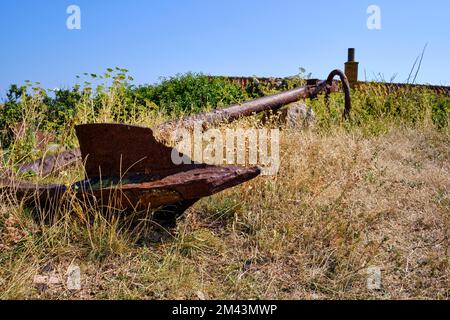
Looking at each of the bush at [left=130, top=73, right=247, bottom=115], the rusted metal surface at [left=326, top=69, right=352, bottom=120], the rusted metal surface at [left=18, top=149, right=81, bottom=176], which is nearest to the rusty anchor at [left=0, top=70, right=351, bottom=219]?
the rusted metal surface at [left=18, top=149, right=81, bottom=176]

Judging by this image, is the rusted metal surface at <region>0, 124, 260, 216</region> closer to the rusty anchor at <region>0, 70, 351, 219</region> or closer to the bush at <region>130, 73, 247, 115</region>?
the rusty anchor at <region>0, 70, 351, 219</region>

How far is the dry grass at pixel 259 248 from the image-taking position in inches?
119

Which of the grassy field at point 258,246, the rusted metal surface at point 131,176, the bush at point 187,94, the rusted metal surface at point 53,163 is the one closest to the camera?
the rusted metal surface at point 131,176

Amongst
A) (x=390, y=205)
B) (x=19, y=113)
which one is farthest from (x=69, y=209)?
(x=19, y=113)

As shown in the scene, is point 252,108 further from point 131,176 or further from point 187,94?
point 187,94

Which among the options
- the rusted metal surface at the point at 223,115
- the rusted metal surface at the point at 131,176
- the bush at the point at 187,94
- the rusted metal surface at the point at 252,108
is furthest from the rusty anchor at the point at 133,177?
the bush at the point at 187,94

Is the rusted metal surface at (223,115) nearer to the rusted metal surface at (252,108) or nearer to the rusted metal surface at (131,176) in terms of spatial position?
the rusted metal surface at (252,108)

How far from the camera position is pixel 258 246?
11.2 ft

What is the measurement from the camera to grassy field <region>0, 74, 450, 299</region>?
301 cm

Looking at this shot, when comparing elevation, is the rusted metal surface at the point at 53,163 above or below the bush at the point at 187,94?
below

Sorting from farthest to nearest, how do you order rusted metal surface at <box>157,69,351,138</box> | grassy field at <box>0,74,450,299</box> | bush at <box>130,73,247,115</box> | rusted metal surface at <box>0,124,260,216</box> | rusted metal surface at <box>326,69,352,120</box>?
bush at <box>130,73,247,115</box> < rusted metal surface at <box>326,69,352,120</box> < rusted metal surface at <box>157,69,351,138</box> < grassy field at <box>0,74,450,299</box> < rusted metal surface at <box>0,124,260,216</box>

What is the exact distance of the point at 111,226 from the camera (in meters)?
3.31

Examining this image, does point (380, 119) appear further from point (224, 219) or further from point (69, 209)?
point (69, 209)
